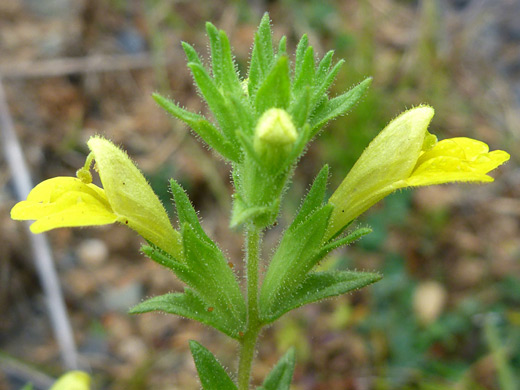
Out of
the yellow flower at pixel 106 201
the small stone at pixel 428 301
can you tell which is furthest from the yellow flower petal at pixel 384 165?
the small stone at pixel 428 301

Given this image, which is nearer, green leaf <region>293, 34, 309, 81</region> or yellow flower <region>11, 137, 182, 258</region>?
yellow flower <region>11, 137, 182, 258</region>

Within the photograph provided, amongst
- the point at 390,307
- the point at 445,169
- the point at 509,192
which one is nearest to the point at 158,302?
the point at 445,169

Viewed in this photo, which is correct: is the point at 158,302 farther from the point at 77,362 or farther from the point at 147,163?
the point at 147,163

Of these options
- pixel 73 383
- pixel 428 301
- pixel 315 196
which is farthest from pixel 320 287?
pixel 428 301

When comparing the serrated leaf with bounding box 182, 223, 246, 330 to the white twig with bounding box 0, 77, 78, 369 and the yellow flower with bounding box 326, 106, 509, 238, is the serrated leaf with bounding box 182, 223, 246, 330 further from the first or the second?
the white twig with bounding box 0, 77, 78, 369

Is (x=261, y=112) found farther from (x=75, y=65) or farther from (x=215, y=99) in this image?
(x=75, y=65)

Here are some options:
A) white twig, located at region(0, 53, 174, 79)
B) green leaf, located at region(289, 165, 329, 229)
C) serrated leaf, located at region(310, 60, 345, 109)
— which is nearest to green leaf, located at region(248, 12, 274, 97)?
serrated leaf, located at region(310, 60, 345, 109)
